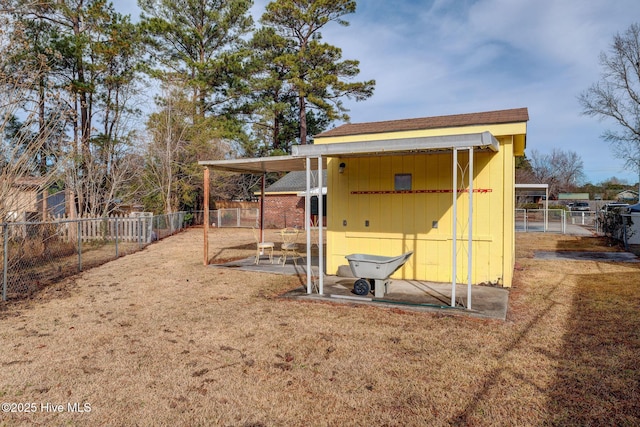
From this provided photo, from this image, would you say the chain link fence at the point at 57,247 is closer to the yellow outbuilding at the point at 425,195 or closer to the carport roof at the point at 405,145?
the carport roof at the point at 405,145

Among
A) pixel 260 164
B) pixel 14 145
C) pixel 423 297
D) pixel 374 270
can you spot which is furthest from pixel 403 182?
pixel 14 145

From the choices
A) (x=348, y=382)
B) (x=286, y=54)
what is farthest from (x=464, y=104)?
(x=348, y=382)

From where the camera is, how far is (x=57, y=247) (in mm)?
10633

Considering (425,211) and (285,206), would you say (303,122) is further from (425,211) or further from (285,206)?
(425,211)

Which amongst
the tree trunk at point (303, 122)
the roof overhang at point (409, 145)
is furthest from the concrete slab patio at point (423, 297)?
the tree trunk at point (303, 122)

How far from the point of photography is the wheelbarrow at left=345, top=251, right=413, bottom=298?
6.21 m

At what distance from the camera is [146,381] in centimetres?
358

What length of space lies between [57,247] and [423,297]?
31.7 feet

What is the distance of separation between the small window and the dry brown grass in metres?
2.69

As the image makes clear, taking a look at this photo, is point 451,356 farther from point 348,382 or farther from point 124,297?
point 124,297

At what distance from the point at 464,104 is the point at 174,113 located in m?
17.1

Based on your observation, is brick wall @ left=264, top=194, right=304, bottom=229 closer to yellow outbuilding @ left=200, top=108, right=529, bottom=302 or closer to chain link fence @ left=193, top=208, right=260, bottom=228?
chain link fence @ left=193, top=208, right=260, bottom=228

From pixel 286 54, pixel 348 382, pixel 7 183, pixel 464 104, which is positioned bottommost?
pixel 348 382

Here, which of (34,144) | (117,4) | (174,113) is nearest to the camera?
(34,144)
